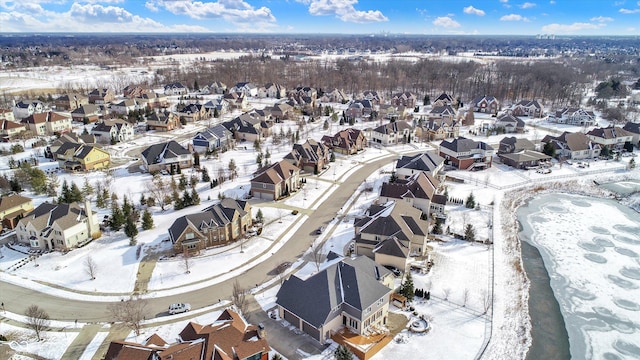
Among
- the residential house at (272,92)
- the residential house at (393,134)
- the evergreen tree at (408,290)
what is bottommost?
the evergreen tree at (408,290)

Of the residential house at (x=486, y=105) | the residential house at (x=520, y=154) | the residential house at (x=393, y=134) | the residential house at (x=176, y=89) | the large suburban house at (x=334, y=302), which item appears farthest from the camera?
the residential house at (x=176, y=89)

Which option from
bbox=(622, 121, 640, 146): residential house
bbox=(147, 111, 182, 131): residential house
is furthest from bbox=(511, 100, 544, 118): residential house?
bbox=(147, 111, 182, 131): residential house

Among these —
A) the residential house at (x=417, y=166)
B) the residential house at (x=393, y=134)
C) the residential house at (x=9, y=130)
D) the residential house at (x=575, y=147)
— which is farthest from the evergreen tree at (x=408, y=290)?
the residential house at (x=9, y=130)

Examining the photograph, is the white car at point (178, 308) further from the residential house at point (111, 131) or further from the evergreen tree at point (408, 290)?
the residential house at point (111, 131)

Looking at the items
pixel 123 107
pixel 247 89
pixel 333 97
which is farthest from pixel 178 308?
pixel 247 89

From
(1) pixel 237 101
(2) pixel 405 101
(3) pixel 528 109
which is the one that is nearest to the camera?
(3) pixel 528 109

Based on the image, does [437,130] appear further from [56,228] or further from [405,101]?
[56,228]
